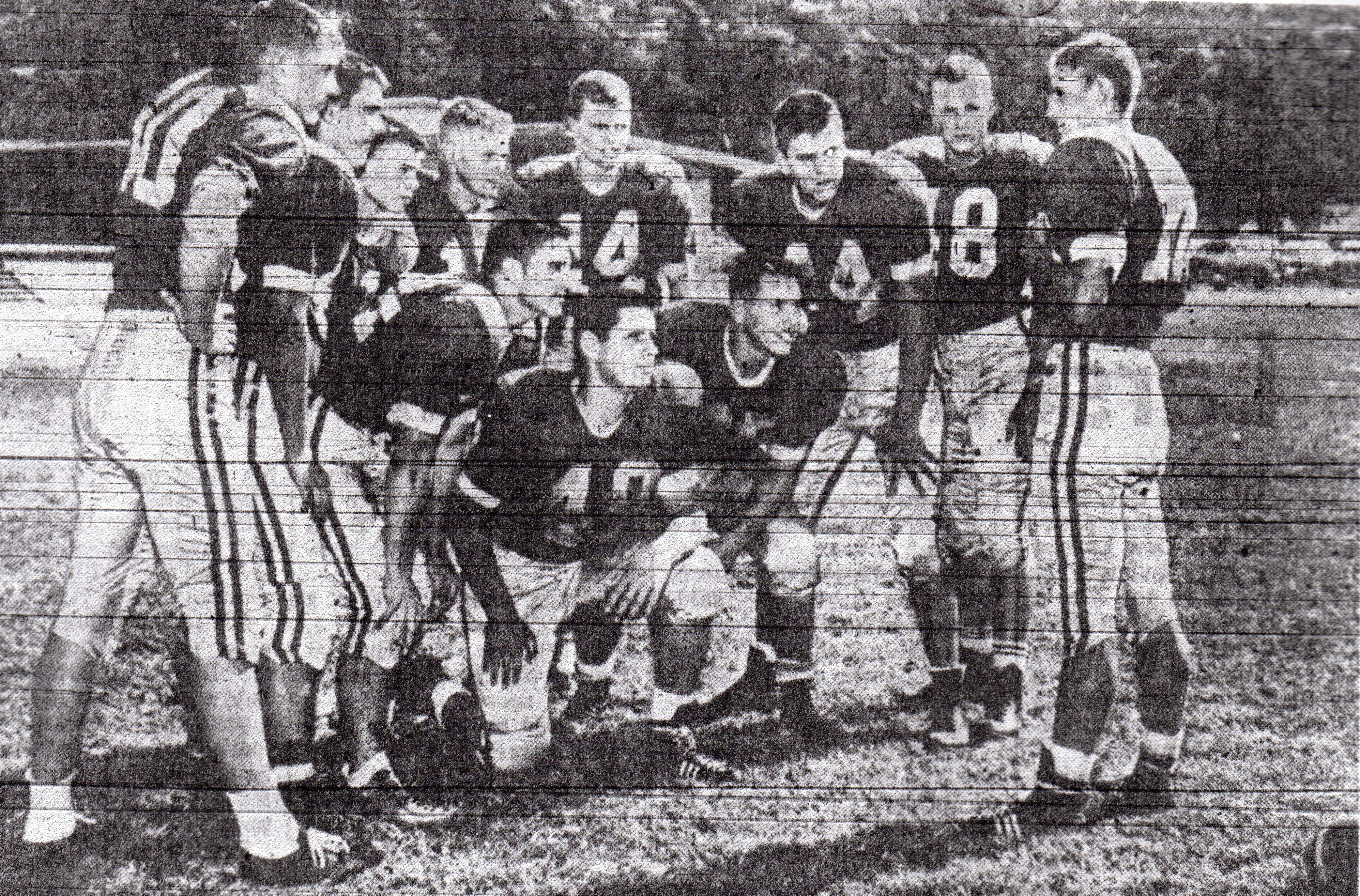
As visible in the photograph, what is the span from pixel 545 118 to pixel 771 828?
2671 millimetres

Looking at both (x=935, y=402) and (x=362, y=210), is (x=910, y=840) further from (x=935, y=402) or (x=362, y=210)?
(x=362, y=210)

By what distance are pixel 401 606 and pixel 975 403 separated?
7.23ft

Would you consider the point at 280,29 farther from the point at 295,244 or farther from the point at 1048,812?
the point at 1048,812

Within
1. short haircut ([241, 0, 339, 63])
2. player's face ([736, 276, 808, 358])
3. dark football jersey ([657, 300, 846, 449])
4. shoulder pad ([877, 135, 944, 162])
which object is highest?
short haircut ([241, 0, 339, 63])

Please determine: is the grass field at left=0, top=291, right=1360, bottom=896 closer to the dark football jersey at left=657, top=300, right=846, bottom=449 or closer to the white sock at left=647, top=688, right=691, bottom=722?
the white sock at left=647, top=688, right=691, bottom=722

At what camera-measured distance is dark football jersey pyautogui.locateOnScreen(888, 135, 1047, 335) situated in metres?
4.18

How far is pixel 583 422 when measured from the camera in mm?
4145

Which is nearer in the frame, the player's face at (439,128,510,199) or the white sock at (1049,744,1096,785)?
the player's face at (439,128,510,199)

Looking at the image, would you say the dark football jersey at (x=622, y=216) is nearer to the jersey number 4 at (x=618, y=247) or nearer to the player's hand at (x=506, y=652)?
the jersey number 4 at (x=618, y=247)

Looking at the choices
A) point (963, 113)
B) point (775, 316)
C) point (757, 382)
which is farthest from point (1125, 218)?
point (757, 382)

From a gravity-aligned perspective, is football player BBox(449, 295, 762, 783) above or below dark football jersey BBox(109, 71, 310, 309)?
below

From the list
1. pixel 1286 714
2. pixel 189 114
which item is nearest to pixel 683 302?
pixel 189 114

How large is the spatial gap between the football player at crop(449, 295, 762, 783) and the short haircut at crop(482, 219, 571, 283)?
282 millimetres

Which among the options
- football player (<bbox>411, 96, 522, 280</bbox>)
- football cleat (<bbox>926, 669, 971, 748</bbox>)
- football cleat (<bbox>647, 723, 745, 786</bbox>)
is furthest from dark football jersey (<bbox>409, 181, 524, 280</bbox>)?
football cleat (<bbox>926, 669, 971, 748</bbox>)
